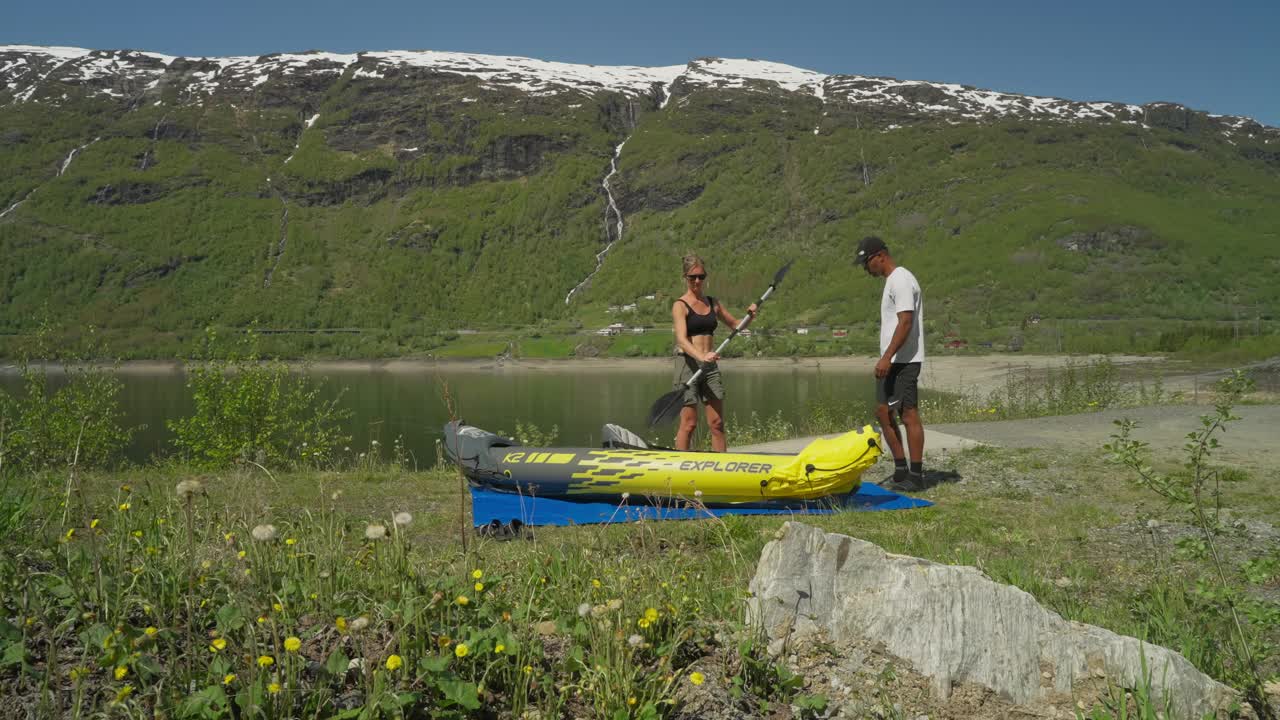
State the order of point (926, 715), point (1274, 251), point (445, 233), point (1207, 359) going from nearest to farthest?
point (926, 715), point (1207, 359), point (1274, 251), point (445, 233)

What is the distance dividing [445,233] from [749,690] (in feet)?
638

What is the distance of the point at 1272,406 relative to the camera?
1369 centimetres

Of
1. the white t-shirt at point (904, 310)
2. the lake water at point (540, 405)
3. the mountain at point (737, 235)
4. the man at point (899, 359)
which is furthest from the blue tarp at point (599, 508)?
the mountain at point (737, 235)

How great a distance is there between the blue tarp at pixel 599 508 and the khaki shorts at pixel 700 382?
4.75 feet

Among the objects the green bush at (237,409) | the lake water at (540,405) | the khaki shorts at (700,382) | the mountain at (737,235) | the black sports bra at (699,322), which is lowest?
the lake water at (540,405)

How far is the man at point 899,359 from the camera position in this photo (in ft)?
23.8

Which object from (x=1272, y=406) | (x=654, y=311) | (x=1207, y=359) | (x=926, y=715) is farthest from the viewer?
(x=654, y=311)

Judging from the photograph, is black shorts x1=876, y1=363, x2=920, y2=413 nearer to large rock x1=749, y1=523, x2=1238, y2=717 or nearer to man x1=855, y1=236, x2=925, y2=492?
man x1=855, y1=236, x2=925, y2=492

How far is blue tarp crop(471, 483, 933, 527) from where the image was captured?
263 inches

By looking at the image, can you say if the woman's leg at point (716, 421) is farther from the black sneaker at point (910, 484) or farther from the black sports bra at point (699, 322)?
the black sneaker at point (910, 484)

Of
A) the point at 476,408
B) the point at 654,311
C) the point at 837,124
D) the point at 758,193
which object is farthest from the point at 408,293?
the point at 476,408

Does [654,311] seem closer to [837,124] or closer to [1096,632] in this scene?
[837,124]

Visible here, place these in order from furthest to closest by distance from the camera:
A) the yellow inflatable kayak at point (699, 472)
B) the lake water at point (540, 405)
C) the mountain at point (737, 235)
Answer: the mountain at point (737, 235) → the lake water at point (540, 405) → the yellow inflatable kayak at point (699, 472)

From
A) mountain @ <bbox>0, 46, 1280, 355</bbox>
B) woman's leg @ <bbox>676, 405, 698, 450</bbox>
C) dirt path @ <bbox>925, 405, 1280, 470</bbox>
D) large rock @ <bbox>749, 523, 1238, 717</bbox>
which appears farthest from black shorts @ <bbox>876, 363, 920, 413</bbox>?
mountain @ <bbox>0, 46, 1280, 355</bbox>
